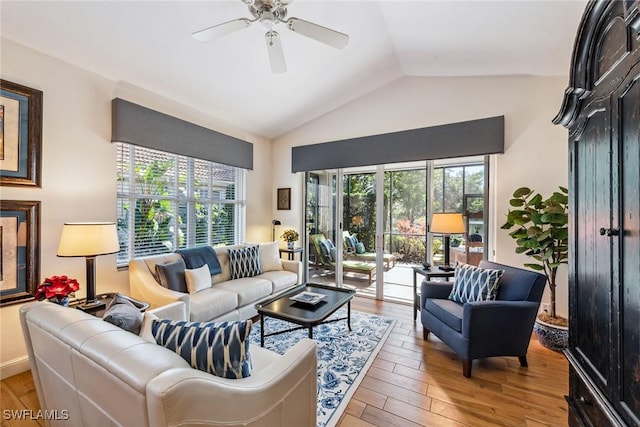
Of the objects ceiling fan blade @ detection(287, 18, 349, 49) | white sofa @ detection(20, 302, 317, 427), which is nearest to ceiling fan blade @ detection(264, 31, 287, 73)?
ceiling fan blade @ detection(287, 18, 349, 49)

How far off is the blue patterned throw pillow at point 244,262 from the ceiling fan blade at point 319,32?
267cm

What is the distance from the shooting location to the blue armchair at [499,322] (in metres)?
2.19

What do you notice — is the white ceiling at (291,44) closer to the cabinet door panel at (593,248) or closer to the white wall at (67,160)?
the white wall at (67,160)

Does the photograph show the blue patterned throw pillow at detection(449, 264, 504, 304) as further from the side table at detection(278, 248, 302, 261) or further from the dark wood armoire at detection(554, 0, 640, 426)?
the side table at detection(278, 248, 302, 261)

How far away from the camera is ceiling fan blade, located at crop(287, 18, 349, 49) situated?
193 centimetres

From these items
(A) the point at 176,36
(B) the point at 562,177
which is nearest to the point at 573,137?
(B) the point at 562,177

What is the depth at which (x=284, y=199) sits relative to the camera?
197 inches

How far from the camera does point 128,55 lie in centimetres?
260

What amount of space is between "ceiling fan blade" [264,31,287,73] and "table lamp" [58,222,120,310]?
6.54ft

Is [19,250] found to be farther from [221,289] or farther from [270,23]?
[270,23]

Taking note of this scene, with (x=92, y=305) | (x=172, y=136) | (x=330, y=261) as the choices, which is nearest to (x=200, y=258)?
(x=92, y=305)

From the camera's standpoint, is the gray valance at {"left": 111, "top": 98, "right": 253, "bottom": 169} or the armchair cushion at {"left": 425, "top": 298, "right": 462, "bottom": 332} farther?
the gray valance at {"left": 111, "top": 98, "right": 253, "bottom": 169}

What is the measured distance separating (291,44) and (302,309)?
276cm

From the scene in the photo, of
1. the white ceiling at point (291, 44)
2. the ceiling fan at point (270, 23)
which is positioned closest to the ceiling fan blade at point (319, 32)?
the ceiling fan at point (270, 23)
